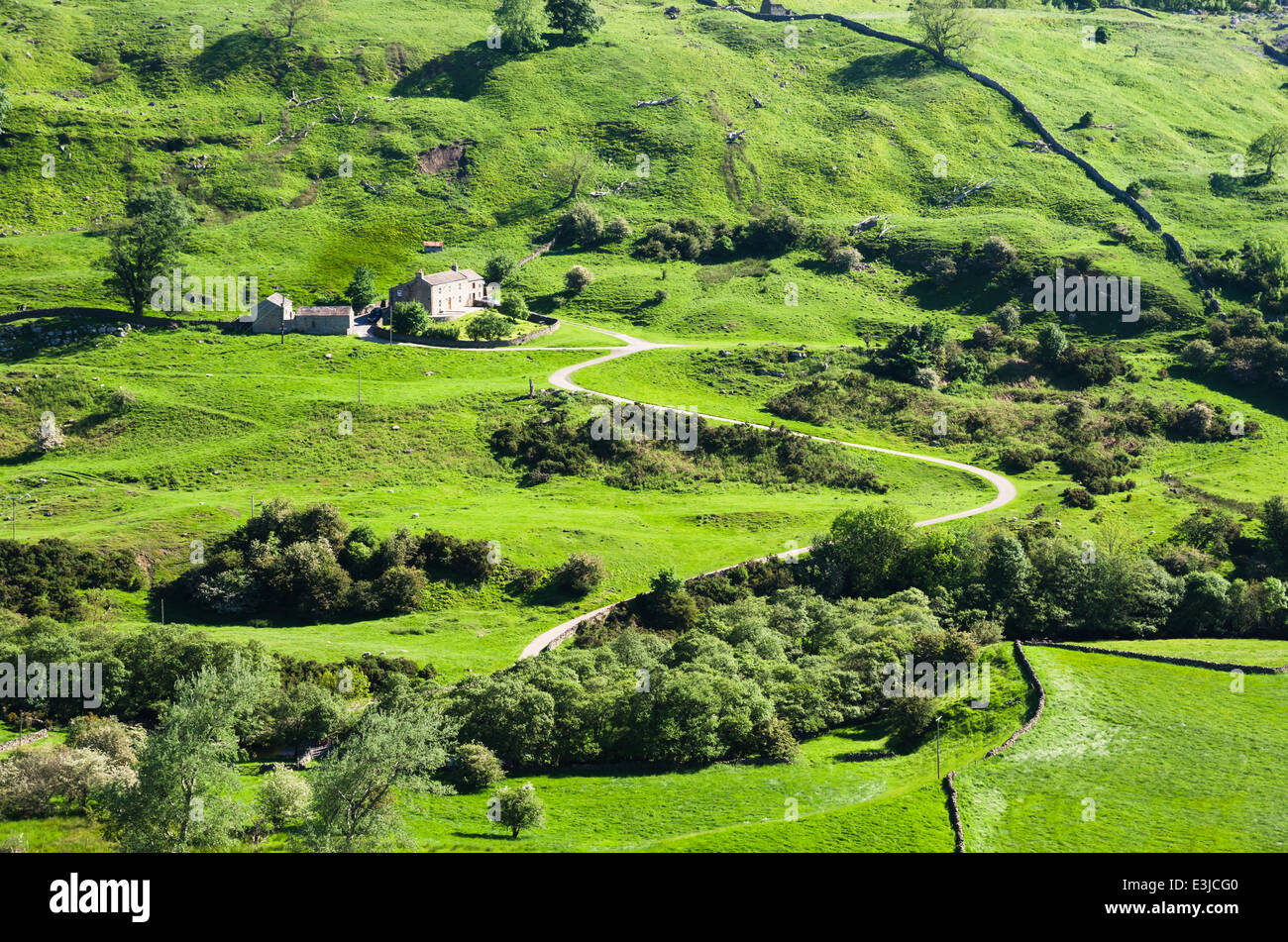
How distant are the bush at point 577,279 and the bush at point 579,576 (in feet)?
220

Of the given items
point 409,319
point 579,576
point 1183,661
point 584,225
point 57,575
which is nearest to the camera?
point 1183,661

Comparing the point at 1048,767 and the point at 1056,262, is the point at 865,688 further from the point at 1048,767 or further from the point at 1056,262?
the point at 1056,262

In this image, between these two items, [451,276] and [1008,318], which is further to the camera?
[1008,318]

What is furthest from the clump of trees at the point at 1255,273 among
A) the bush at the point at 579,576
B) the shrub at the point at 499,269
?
the bush at the point at 579,576

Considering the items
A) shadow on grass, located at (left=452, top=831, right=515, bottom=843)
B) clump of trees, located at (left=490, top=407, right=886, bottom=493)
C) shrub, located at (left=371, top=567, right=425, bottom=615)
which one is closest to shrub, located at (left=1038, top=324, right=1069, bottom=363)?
clump of trees, located at (left=490, top=407, right=886, bottom=493)

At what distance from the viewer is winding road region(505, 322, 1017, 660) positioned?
79256 mm

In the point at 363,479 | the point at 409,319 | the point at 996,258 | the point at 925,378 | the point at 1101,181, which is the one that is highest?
the point at 1101,181

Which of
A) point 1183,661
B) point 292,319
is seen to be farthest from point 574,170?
point 1183,661

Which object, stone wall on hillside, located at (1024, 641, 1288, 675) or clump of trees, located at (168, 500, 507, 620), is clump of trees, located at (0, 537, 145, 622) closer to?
clump of trees, located at (168, 500, 507, 620)

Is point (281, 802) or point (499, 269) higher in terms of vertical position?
point (499, 269)

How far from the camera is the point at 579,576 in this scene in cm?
8550

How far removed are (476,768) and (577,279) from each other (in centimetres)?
9669

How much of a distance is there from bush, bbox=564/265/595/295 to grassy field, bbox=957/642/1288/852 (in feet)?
303

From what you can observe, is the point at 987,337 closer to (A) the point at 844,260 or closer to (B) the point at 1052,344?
(B) the point at 1052,344
